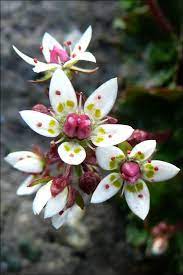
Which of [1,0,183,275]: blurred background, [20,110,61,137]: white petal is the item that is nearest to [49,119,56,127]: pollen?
[20,110,61,137]: white petal

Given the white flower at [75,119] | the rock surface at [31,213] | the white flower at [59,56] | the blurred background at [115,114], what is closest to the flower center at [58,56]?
the white flower at [59,56]


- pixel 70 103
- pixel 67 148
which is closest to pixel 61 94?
pixel 70 103

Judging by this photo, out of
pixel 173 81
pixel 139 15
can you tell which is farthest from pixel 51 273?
pixel 139 15

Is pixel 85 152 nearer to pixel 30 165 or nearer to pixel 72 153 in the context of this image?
pixel 72 153

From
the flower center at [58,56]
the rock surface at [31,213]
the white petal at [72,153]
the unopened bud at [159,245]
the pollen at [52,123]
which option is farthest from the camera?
the rock surface at [31,213]

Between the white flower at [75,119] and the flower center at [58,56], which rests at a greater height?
the flower center at [58,56]

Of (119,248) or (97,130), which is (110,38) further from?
(97,130)

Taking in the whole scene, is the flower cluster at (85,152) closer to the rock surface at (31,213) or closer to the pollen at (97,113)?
the pollen at (97,113)
